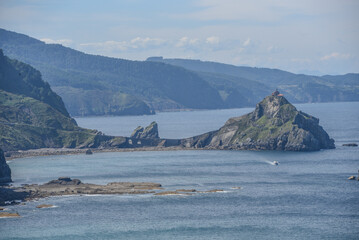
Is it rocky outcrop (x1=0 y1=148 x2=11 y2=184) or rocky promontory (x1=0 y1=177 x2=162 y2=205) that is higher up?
rocky outcrop (x1=0 y1=148 x2=11 y2=184)

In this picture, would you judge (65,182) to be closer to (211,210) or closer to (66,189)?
(66,189)

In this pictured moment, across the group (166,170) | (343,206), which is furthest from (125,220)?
(166,170)

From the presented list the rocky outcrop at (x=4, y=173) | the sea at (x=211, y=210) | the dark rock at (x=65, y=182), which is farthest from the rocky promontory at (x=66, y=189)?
the rocky outcrop at (x=4, y=173)

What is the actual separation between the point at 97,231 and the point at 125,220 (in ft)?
28.7

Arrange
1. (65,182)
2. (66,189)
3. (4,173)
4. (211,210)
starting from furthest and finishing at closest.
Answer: (4,173)
(65,182)
(66,189)
(211,210)

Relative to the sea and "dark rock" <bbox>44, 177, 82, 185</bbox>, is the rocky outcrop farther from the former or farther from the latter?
"dark rock" <bbox>44, 177, 82, 185</bbox>

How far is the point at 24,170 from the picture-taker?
193000 mm

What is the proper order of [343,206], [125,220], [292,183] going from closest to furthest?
[125,220]
[343,206]
[292,183]

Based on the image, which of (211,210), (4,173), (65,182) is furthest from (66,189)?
(211,210)

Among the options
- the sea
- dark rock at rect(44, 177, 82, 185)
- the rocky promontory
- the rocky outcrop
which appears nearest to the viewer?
the sea

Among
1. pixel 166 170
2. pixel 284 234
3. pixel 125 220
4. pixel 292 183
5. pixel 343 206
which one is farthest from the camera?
pixel 166 170

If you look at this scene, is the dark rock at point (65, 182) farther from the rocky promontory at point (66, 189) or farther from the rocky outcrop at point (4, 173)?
the rocky outcrop at point (4, 173)

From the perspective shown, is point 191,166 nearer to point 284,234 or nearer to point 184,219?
point 184,219

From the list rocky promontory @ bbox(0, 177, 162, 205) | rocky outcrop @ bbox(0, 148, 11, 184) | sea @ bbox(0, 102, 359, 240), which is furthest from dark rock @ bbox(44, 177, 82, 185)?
rocky outcrop @ bbox(0, 148, 11, 184)
